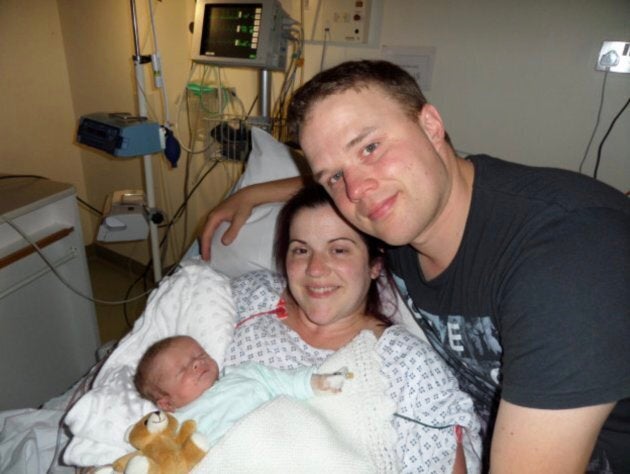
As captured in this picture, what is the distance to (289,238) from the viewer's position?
4.51 feet

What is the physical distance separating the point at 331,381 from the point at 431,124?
0.67m

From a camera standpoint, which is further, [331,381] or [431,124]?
[331,381]

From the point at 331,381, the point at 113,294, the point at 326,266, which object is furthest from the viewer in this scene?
the point at 113,294

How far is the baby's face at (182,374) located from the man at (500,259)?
0.61 meters

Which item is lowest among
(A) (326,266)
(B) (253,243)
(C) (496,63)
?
(B) (253,243)

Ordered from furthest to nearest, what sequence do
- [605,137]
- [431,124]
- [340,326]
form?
[605,137], [340,326], [431,124]

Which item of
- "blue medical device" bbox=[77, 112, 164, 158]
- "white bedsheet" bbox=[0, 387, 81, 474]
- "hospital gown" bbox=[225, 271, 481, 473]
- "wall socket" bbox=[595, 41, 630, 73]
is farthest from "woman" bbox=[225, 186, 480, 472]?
"wall socket" bbox=[595, 41, 630, 73]

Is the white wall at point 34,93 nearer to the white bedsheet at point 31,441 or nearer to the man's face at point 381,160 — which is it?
the white bedsheet at point 31,441

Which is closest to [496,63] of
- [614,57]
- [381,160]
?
[614,57]

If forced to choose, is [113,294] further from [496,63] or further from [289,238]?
[496,63]

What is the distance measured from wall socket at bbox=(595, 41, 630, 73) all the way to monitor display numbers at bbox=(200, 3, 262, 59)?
4.29ft

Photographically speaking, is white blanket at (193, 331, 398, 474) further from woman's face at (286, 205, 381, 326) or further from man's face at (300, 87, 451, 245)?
man's face at (300, 87, 451, 245)

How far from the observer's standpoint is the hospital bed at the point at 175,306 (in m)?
1.27

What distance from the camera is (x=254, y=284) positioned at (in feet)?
4.99
